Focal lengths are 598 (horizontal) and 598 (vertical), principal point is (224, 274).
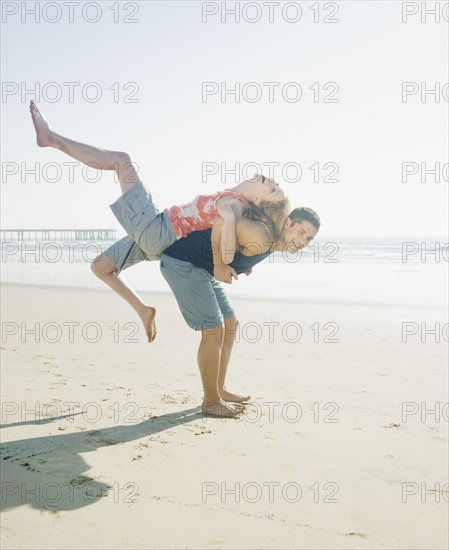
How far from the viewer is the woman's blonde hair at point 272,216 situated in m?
4.18

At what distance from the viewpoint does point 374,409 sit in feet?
14.9

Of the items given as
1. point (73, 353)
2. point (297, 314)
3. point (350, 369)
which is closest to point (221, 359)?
point (350, 369)

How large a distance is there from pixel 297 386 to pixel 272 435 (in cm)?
132

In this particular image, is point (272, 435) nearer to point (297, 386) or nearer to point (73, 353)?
point (297, 386)

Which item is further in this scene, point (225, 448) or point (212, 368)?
point (212, 368)

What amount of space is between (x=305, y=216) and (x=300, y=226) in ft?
0.25

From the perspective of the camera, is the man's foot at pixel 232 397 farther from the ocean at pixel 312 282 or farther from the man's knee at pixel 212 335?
the ocean at pixel 312 282

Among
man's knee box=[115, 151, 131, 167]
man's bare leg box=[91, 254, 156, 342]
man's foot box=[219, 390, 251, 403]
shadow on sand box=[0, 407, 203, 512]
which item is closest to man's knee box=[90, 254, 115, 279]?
man's bare leg box=[91, 254, 156, 342]

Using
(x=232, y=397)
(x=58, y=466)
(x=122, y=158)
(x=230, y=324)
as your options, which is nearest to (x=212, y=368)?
(x=232, y=397)

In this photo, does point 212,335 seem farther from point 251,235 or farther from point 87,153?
point 87,153

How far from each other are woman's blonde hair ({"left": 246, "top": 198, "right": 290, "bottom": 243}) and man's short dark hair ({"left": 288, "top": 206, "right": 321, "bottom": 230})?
0.07m

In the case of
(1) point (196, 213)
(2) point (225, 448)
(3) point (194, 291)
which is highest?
(1) point (196, 213)

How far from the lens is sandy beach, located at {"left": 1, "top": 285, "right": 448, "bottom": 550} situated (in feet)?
9.00

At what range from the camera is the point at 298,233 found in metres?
4.13
